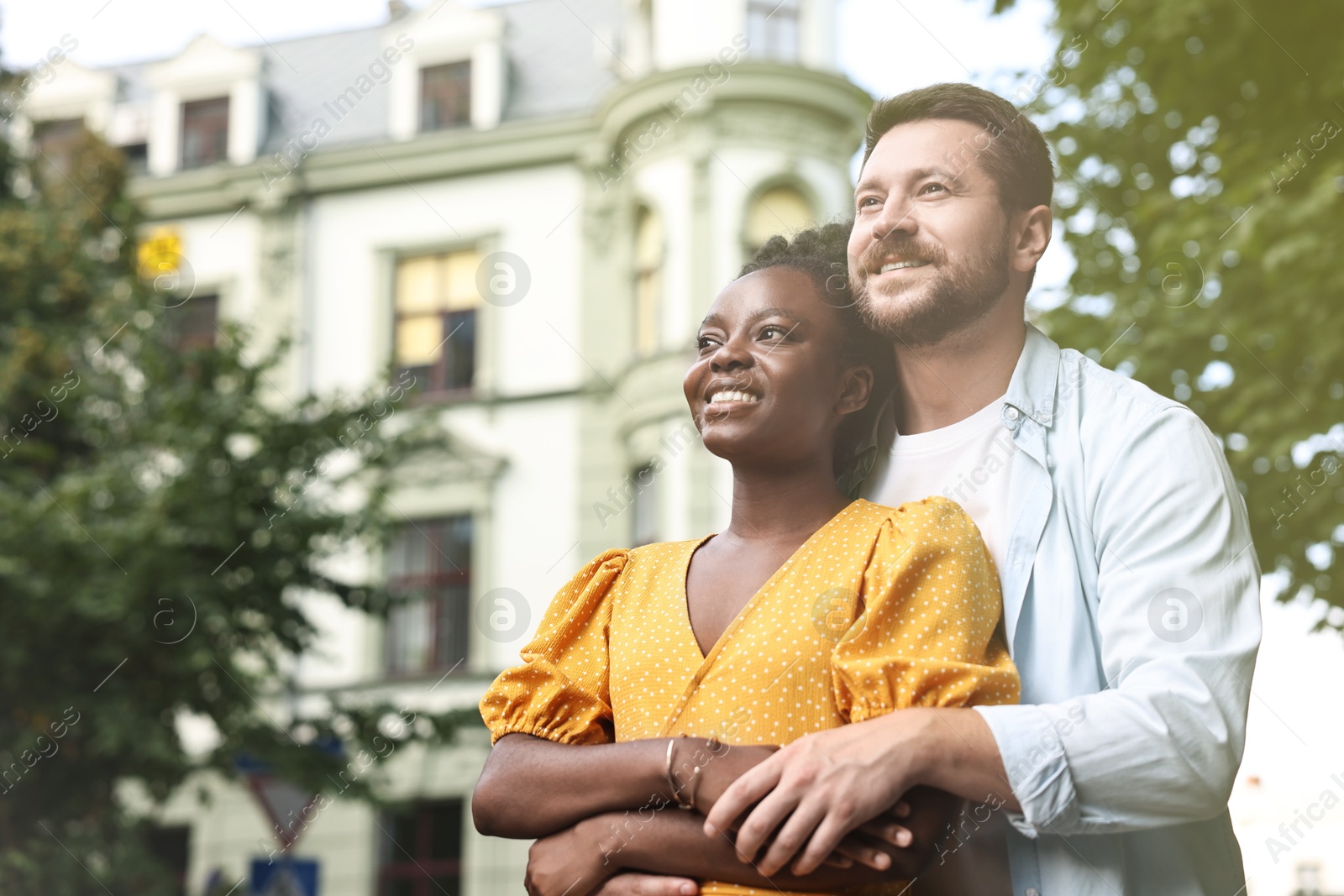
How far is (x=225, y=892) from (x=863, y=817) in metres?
11.2

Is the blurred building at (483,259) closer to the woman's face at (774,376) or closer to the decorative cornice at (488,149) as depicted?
the decorative cornice at (488,149)

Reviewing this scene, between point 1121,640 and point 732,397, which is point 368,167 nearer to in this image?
point 732,397

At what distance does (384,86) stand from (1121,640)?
62.7ft

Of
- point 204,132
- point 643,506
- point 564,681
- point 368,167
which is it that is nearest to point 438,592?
point 643,506

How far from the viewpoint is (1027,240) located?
2.17 meters

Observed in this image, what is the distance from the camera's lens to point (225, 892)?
11.7 metres

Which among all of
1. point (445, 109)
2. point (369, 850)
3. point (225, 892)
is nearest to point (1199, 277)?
point (225, 892)

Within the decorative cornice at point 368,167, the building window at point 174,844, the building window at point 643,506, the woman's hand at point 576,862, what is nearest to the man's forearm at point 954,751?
the woman's hand at point 576,862

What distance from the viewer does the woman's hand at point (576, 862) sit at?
1.88 m

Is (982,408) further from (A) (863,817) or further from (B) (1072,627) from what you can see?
(A) (863,817)

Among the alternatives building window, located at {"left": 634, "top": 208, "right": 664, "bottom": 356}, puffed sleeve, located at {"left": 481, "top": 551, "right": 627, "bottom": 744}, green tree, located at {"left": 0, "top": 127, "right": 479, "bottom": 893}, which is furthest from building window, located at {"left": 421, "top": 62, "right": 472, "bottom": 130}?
puffed sleeve, located at {"left": 481, "top": 551, "right": 627, "bottom": 744}

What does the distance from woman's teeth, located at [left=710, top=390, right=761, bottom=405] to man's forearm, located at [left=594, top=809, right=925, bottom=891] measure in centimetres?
62

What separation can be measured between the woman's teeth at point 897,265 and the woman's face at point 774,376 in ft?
0.34

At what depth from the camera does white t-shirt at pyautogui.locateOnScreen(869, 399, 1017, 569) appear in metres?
2.09
